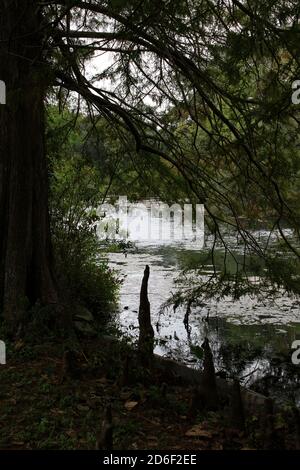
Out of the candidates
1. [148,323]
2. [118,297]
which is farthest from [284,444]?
[118,297]

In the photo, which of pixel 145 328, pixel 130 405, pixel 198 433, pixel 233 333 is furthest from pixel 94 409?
pixel 233 333

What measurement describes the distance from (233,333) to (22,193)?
14.9 ft

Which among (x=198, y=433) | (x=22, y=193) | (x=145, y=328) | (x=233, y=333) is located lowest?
(x=233, y=333)

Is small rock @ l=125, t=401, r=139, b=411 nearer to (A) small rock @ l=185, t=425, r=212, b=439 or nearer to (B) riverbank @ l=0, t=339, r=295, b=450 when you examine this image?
(B) riverbank @ l=0, t=339, r=295, b=450

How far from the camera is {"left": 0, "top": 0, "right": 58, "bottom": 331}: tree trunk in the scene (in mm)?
5984

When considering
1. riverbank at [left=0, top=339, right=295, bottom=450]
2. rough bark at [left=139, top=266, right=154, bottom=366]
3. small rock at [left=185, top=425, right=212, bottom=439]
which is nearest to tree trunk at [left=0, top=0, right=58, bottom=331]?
riverbank at [left=0, top=339, right=295, bottom=450]

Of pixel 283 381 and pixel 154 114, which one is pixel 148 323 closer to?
pixel 283 381

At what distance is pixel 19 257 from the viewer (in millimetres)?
6254

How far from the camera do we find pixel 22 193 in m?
6.26

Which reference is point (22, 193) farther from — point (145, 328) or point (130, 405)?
point (130, 405)

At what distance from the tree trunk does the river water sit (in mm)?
1618

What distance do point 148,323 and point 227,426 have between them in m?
1.75

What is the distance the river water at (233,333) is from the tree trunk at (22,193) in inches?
63.7

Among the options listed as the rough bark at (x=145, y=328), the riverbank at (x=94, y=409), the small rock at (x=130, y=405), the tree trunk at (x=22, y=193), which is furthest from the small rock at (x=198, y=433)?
the tree trunk at (x=22, y=193)
